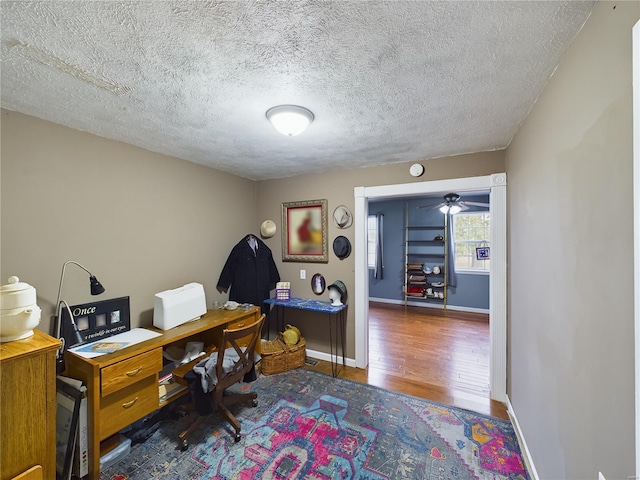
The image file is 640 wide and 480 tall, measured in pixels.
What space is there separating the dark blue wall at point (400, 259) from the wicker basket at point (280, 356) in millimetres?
3585

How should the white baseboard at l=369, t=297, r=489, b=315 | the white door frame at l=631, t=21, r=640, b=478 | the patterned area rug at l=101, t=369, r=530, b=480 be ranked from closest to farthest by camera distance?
1. the white door frame at l=631, t=21, r=640, b=478
2. the patterned area rug at l=101, t=369, r=530, b=480
3. the white baseboard at l=369, t=297, r=489, b=315

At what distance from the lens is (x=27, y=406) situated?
1.27 metres

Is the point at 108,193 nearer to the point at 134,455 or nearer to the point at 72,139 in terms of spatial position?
the point at 72,139

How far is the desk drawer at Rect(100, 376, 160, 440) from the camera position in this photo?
5.47ft

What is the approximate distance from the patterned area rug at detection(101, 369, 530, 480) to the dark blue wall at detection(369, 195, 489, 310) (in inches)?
146

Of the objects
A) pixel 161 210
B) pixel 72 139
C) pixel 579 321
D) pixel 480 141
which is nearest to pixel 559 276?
pixel 579 321

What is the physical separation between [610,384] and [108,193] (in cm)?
308

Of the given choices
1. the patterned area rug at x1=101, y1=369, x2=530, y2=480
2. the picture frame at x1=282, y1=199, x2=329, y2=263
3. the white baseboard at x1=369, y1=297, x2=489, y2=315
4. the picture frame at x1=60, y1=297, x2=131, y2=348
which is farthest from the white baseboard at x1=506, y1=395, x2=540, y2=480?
the white baseboard at x1=369, y1=297, x2=489, y2=315

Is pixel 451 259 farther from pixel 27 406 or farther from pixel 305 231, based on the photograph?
pixel 27 406

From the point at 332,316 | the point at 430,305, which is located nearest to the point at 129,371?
the point at 332,316

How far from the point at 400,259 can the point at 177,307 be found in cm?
496

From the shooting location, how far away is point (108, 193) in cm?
215

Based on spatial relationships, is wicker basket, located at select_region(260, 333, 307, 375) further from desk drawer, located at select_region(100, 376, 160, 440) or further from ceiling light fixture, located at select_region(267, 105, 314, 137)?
ceiling light fixture, located at select_region(267, 105, 314, 137)

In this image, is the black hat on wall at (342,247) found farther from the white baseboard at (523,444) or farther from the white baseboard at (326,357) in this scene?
the white baseboard at (523,444)
